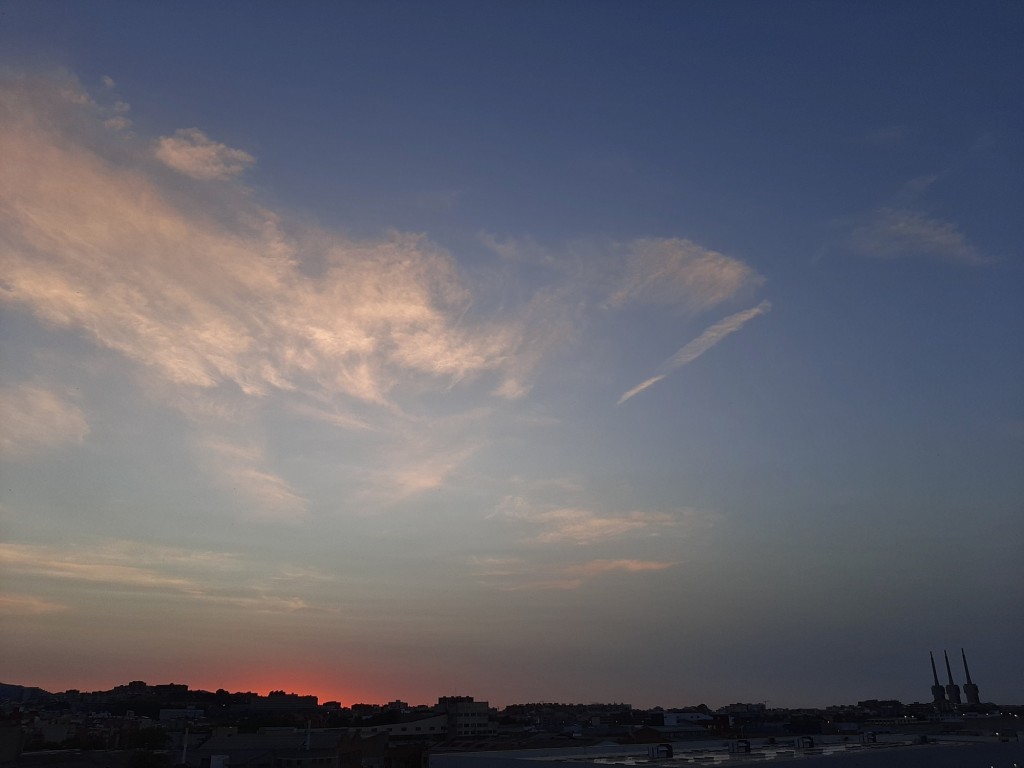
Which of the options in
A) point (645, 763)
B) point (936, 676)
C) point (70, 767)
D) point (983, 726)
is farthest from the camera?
point (936, 676)

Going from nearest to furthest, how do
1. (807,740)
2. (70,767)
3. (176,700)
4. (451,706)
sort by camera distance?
(70,767), (807,740), (451,706), (176,700)

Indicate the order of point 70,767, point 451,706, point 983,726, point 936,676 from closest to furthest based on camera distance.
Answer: point 70,767 → point 983,726 → point 451,706 → point 936,676

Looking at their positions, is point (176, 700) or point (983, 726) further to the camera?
point (176, 700)

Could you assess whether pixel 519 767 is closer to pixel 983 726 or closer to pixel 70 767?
pixel 70 767

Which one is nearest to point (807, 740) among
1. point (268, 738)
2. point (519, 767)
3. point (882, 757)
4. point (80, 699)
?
point (882, 757)

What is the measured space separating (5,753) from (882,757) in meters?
44.8

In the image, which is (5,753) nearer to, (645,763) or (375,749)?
(375,749)

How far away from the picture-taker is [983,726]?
60938mm

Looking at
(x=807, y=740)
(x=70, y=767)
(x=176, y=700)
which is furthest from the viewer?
(x=176, y=700)

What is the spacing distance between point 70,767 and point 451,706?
51.2 m

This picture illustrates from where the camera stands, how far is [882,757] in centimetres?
3152

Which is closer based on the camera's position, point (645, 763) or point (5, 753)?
point (645, 763)

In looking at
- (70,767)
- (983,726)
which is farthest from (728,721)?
(70,767)

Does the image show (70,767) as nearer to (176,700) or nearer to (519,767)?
(519,767)
